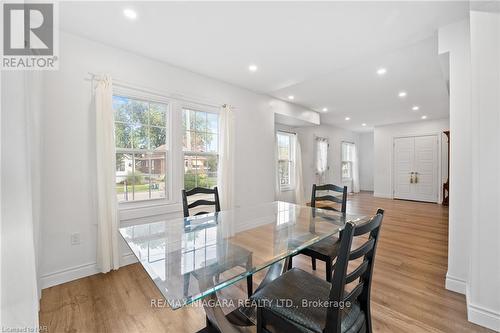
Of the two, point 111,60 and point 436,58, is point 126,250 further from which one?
point 436,58

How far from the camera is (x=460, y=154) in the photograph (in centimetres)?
199

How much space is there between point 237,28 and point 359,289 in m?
2.39

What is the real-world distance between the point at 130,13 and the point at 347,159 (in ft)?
27.9

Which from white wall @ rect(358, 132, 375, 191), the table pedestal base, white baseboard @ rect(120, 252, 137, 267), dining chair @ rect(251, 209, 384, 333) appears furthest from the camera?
white wall @ rect(358, 132, 375, 191)

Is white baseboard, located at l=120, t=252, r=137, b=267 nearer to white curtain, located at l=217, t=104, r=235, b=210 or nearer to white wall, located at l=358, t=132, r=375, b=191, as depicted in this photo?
white curtain, located at l=217, t=104, r=235, b=210

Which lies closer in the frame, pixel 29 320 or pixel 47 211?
pixel 29 320

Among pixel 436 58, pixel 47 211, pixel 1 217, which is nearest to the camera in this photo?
pixel 1 217

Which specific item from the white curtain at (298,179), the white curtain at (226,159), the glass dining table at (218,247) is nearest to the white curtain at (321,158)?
the white curtain at (298,179)

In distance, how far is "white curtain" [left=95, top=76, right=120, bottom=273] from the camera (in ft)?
7.65

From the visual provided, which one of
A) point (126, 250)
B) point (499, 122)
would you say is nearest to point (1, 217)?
point (126, 250)

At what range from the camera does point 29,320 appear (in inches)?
32.2

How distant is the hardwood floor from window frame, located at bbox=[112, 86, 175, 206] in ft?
2.49

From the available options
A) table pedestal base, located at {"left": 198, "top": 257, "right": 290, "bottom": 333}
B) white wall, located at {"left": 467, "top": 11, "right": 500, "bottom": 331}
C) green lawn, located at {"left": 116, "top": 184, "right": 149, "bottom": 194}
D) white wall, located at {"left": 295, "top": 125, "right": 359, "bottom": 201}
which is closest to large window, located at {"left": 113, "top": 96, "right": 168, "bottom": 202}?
green lawn, located at {"left": 116, "top": 184, "right": 149, "bottom": 194}

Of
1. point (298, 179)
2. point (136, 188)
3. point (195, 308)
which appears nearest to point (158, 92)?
point (136, 188)
